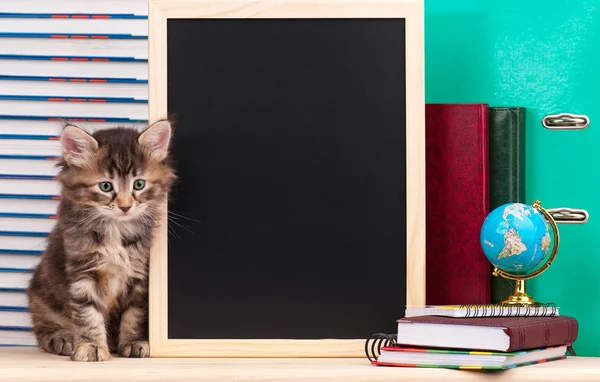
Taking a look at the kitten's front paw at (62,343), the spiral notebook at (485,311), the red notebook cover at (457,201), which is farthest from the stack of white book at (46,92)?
the spiral notebook at (485,311)

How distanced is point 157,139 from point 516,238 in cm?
64

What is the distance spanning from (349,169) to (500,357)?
427mm

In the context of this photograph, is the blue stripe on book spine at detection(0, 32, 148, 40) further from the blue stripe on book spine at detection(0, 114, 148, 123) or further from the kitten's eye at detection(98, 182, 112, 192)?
the kitten's eye at detection(98, 182, 112, 192)

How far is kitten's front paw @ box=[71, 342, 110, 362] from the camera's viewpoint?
121 cm

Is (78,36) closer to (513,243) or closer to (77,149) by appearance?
(77,149)

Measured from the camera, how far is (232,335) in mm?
1296

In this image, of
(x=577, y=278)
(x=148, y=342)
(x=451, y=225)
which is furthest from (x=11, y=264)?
(x=577, y=278)

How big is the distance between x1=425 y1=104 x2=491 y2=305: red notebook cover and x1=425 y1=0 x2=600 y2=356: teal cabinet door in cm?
13

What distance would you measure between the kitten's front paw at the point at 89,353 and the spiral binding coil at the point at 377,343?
1.45 feet

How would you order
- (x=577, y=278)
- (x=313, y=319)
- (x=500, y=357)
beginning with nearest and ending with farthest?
(x=500, y=357) < (x=313, y=319) < (x=577, y=278)

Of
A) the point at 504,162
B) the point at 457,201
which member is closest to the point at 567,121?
the point at 504,162

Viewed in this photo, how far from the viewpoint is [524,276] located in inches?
50.5

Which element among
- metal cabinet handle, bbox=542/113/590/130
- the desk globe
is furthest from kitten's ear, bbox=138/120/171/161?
metal cabinet handle, bbox=542/113/590/130

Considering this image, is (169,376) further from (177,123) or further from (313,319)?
(177,123)
